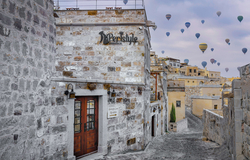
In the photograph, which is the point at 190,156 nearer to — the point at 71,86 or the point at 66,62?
the point at 71,86

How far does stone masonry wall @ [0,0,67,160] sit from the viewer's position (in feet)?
11.4

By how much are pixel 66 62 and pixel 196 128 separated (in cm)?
2205

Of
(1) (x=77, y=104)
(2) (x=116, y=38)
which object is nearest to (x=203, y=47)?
(2) (x=116, y=38)

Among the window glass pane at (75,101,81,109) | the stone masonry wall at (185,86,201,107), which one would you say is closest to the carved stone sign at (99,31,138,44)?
the window glass pane at (75,101,81,109)

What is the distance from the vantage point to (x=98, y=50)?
790 cm

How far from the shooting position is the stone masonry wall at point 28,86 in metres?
3.49

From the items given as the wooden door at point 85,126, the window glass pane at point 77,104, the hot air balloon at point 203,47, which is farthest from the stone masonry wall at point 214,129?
the hot air balloon at point 203,47

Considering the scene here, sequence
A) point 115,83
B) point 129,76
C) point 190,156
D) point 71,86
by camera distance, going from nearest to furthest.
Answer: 1. point 71,86
2. point 115,83
3. point 190,156
4. point 129,76

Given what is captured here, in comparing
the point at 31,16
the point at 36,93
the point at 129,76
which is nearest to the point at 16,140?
the point at 36,93

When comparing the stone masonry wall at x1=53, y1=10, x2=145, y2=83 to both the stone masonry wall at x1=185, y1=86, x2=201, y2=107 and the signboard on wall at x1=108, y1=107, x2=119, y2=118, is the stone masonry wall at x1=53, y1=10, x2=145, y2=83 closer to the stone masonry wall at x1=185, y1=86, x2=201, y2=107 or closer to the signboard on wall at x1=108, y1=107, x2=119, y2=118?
the signboard on wall at x1=108, y1=107, x2=119, y2=118

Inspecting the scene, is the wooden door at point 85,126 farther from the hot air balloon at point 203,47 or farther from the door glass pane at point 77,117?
the hot air balloon at point 203,47

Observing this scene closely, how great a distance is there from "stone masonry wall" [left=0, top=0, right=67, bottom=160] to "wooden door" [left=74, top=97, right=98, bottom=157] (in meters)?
0.60

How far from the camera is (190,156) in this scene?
7.21 m

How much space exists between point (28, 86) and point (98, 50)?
13.7ft
